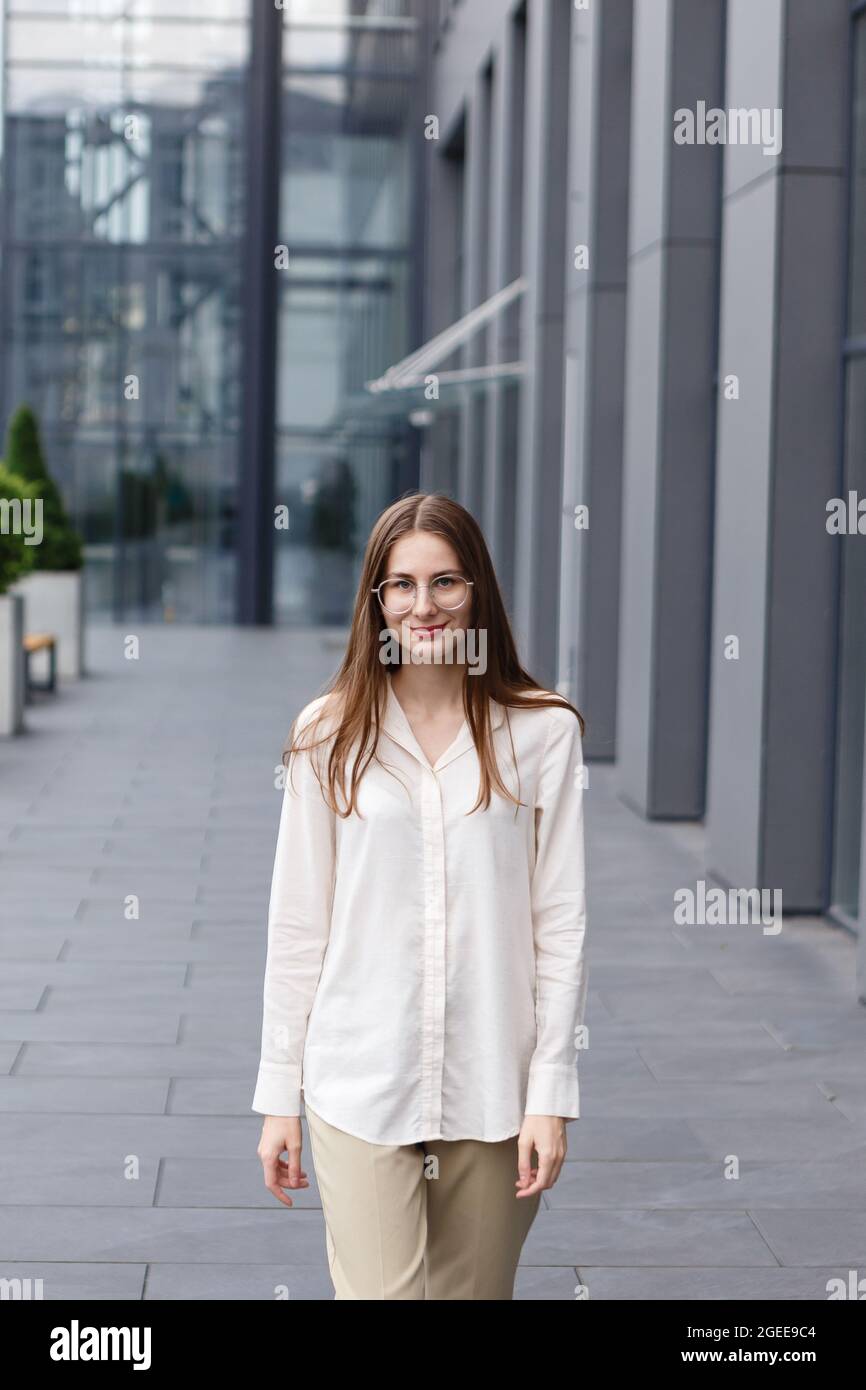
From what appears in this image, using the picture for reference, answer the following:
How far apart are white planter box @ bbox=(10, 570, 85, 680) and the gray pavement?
8.53m

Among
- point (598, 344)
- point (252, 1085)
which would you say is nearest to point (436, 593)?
point (252, 1085)

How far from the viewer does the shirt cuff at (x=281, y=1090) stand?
2.96m

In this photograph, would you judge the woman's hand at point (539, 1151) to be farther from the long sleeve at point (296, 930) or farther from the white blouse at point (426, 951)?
the long sleeve at point (296, 930)

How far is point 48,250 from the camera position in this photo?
29016 millimetres

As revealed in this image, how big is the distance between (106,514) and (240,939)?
21.7 meters

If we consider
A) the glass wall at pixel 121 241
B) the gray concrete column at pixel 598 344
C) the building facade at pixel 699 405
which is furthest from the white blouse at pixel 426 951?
the glass wall at pixel 121 241

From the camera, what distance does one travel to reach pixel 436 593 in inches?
115

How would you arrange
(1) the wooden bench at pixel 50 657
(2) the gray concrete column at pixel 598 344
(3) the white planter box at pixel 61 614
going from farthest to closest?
(3) the white planter box at pixel 61 614 → (1) the wooden bench at pixel 50 657 → (2) the gray concrete column at pixel 598 344

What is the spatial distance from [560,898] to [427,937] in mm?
227

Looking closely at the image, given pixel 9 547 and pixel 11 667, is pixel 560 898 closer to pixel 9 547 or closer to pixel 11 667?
pixel 11 667

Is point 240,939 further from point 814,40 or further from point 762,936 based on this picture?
point 814,40

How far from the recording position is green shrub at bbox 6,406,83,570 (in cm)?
2034

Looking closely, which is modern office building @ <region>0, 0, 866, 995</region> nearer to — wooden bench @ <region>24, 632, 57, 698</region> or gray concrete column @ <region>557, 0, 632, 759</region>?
gray concrete column @ <region>557, 0, 632, 759</region>
